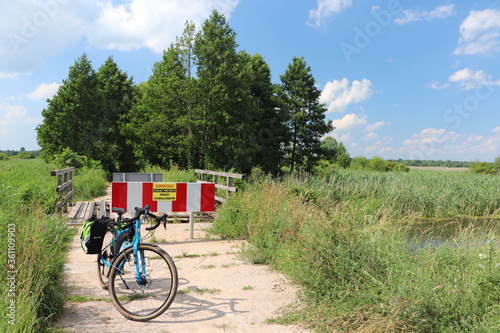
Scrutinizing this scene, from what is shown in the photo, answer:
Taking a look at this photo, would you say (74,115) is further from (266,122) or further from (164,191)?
(164,191)

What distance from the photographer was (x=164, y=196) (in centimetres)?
777

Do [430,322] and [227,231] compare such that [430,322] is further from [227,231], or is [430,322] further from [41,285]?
[227,231]

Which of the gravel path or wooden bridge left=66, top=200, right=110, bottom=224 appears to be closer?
the gravel path

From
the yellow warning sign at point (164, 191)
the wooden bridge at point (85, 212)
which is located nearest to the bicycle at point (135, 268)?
the yellow warning sign at point (164, 191)

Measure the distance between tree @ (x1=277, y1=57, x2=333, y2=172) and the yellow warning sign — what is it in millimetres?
31271

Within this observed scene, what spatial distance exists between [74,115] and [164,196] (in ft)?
111

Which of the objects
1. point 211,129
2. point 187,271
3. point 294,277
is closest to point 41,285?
point 187,271

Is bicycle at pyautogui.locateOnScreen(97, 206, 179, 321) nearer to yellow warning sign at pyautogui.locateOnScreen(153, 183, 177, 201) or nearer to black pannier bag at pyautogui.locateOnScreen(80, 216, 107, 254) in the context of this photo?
black pannier bag at pyautogui.locateOnScreen(80, 216, 107, 254)

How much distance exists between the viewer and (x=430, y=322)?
327 centimetres

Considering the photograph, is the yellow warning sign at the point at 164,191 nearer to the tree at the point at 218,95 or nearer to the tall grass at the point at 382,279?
the tall grass at the point at 382,279

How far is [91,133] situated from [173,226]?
32.6m

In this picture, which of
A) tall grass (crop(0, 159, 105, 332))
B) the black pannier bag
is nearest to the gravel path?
tall grass (crop(0, 159, 105, 332))

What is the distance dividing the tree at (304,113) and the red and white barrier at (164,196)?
3092 centimetres

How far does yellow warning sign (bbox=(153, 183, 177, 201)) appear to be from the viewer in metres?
7.71
